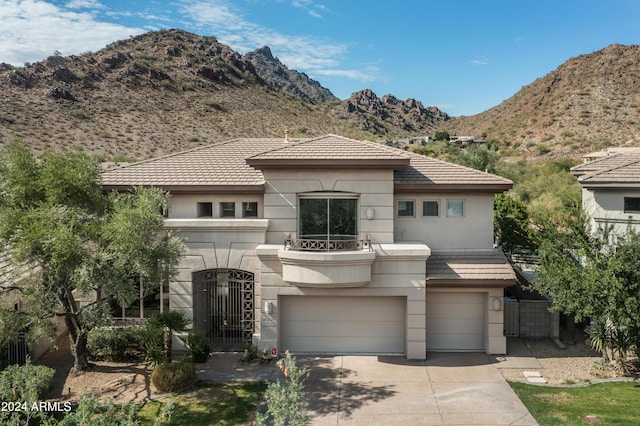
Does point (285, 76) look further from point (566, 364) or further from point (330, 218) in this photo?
point (566, 364)

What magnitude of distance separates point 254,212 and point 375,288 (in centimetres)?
514

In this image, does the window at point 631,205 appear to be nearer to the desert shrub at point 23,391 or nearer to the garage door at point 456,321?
the garage door at point 456,321

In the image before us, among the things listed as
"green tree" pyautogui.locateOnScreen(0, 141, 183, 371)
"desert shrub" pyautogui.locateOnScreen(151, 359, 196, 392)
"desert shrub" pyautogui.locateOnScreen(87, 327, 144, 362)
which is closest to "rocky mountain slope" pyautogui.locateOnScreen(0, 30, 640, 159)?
"desert shrub" pyautogui.locateOnScreen(87, 327, 144, 362)

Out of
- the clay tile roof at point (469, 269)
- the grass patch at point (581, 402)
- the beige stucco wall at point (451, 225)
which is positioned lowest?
the grass patch at point (581, 402)

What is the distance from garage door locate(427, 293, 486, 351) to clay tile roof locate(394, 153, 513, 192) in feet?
12.7

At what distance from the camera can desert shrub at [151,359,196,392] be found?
520 inches

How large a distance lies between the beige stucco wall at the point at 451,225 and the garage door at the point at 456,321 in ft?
6.08

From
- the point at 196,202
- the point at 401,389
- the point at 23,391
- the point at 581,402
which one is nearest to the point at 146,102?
the point at 196,202

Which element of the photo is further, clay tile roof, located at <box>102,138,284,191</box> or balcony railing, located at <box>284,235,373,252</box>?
clay tile roof, located at <box>102,138,284,191</box>

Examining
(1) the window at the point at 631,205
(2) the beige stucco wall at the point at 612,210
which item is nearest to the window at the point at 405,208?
(2) the beige stucco wall at the point at 612,210

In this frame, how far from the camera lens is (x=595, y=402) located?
12.3 meters

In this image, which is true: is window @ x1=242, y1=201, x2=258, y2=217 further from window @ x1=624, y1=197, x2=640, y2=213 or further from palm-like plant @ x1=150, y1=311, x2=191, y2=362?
window @ x1=624, y1=197, x2=640, y2=213

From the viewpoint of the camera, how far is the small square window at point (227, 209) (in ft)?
54.9

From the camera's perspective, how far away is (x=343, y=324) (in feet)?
53.2
